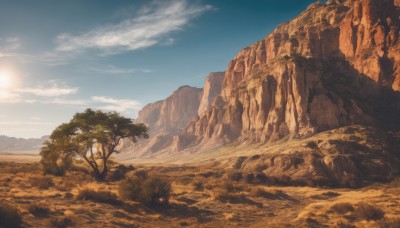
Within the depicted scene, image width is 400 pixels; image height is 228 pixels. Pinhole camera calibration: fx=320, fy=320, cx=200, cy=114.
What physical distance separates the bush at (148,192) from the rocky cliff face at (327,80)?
8813cm

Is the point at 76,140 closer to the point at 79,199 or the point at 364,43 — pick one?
the point at 79,199

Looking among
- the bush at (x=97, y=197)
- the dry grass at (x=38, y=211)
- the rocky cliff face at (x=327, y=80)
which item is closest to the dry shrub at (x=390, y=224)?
the bush at (x=97, y=197)

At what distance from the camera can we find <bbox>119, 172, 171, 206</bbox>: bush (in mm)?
27047

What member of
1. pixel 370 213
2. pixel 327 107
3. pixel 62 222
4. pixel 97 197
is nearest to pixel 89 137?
pixel 97 197

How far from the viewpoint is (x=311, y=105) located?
371ft

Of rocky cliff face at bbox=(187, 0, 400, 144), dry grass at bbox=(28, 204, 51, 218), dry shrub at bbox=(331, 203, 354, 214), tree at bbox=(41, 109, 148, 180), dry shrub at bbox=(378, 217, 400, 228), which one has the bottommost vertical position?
dry shrub at bbox=(331, 203, 354, 214)

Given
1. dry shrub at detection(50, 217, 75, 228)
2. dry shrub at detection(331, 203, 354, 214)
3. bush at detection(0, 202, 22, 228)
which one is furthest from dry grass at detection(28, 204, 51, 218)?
dry shrub at detection(331, 203, 354, 214)

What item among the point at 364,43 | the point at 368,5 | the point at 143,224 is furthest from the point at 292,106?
the point at 143,224

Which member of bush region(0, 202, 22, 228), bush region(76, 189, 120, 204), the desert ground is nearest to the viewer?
bush region(0, 202, 22, 228)

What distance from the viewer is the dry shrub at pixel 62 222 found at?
19250mm

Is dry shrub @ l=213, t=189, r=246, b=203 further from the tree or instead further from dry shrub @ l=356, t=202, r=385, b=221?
the tree

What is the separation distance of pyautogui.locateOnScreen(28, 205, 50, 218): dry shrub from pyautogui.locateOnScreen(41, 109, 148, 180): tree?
22886mm

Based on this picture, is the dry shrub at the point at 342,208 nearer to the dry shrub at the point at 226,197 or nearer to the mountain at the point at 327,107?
the dry shrub at the point at 226,197

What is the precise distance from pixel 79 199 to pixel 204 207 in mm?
10871
